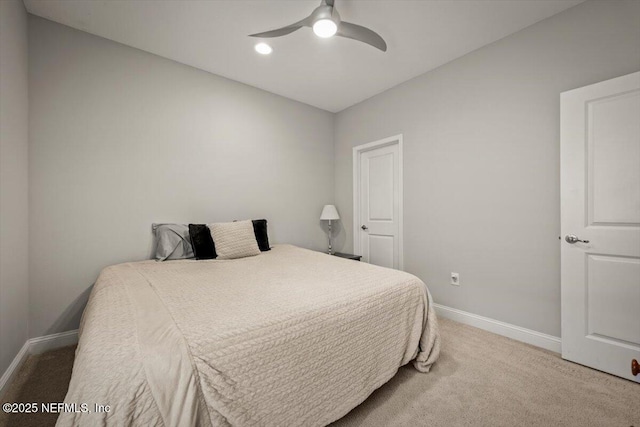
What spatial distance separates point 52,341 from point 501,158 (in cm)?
418

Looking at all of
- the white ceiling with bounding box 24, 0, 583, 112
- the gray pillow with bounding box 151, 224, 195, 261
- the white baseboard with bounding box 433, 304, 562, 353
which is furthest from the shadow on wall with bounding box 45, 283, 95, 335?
the white baseboard with bounding box 433, 304, 562, 353

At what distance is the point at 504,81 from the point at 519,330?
2.22 meters

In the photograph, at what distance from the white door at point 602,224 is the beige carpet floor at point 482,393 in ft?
0.78

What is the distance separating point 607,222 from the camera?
1.76 metres

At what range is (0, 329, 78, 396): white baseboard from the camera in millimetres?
1720

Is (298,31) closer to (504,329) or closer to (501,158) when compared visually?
(501,158)

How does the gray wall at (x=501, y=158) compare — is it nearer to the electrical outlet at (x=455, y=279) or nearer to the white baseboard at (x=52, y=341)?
the electrical outlet at (x=455, y=279)

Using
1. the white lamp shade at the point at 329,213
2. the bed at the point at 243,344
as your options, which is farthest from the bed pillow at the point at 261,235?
the white lamp shade at the point at 329,213

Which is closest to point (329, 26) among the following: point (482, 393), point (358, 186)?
point (358, 186)

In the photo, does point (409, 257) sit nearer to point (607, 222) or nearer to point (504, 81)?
point (607, 222)

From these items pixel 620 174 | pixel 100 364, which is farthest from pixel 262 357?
pixel 620 174

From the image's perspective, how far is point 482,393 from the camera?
1.54m

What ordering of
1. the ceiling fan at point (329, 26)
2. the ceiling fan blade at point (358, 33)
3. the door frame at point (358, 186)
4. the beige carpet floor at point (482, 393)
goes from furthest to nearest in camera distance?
the door frame at point (358, 186), the ceiling fan blade at point (358, 33), the ceiling fan at point (329, 26), the beige carpet floor at point (482, 393)

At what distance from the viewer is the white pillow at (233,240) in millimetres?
2434
